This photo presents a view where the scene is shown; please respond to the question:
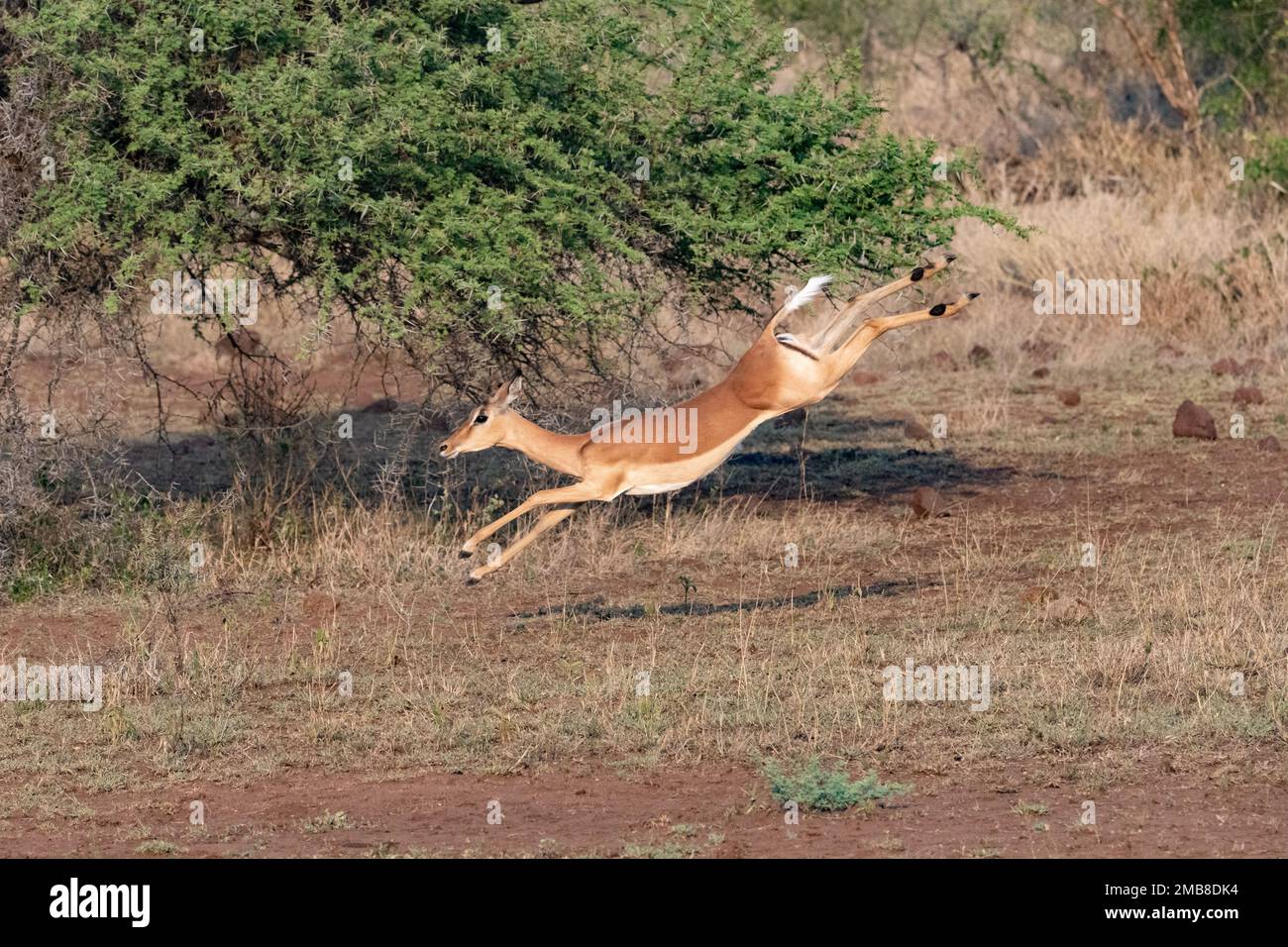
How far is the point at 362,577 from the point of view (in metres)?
9.87

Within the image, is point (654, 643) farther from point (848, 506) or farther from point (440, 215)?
point (848, 506)

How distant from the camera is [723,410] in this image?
7996mm

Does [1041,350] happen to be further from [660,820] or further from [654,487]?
[660,820]

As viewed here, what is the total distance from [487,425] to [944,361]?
9.45 metres

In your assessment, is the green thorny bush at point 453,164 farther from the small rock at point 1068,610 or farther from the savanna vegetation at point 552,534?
the small rock at point 1068,610

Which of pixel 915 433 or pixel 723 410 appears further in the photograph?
pixel 915 433

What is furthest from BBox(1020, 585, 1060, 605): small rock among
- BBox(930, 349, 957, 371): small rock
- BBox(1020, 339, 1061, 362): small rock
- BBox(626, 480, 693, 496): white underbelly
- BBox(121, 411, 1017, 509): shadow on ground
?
BBox(1020, 339, 1061, 362): small rock

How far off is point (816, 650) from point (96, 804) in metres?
3.12

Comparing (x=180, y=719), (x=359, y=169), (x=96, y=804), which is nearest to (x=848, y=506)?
(x=359, y=169)

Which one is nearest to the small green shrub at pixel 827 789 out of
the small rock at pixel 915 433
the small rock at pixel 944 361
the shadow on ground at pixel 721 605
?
the shadow on ground at pixel 721 605

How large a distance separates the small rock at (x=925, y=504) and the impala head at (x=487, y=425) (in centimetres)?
393

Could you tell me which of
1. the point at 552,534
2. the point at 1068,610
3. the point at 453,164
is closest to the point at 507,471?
the point at 552,534

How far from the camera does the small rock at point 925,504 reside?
37.2 feet

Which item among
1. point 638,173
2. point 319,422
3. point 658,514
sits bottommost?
point 658,514
